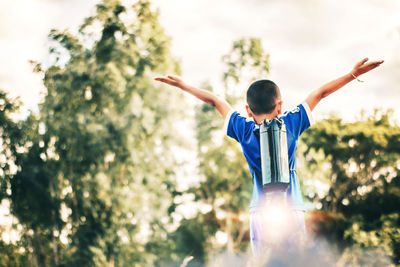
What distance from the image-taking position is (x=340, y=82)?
3.00 meters

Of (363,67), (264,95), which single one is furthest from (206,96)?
(363,67)

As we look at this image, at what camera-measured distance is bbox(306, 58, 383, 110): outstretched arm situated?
3.00m

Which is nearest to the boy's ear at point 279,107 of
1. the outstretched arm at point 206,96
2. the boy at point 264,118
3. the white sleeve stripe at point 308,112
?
the boy at point 264,118

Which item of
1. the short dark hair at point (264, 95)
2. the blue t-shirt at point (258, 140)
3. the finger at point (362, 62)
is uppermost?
the finger at point (362, 62)

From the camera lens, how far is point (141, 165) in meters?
20.2

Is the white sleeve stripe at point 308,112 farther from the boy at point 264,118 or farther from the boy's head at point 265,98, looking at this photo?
the boy's head at point 265,98

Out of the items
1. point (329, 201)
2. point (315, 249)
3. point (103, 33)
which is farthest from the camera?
point (329, 201)

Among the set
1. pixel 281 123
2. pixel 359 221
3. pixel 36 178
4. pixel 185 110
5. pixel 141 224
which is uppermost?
pixel 185 110

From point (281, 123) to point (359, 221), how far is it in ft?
78.1

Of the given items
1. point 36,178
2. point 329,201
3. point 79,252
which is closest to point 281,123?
point 79,252

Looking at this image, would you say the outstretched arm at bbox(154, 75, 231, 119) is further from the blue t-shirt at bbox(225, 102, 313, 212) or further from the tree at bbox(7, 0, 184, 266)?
the tree at bbox(7, 0, 184, 266)

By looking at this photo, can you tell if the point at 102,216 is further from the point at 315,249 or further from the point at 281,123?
Result: the point at 315,249

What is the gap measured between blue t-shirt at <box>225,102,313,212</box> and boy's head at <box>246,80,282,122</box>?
13 centimetres

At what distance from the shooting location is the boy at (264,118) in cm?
281
